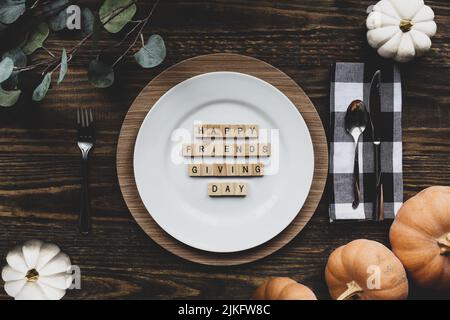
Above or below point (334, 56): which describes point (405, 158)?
below

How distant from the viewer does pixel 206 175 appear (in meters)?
1.00

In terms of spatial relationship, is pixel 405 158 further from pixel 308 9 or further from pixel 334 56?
pixel 308 9

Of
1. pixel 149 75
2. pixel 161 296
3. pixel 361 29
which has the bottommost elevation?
pixel 161 296

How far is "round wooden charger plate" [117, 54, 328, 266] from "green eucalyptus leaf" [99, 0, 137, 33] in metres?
0.11

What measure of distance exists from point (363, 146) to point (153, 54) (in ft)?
1.39

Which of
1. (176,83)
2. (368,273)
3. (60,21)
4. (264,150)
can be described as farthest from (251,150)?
(60,21)

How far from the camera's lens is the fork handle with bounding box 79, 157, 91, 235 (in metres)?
0.99

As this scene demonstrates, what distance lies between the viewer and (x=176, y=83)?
99 cm

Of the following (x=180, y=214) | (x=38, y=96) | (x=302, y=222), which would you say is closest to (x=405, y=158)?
(x=302, y=222)

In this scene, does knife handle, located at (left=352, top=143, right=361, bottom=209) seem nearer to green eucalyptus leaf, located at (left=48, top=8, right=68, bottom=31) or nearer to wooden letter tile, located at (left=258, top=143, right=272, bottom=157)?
wooden letter tile, located at (left=258, top=143, right=272, bottom=157)

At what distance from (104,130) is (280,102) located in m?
0.33

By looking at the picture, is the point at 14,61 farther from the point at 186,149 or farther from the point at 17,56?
the point at 186,149

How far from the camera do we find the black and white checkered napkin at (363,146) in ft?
3.30

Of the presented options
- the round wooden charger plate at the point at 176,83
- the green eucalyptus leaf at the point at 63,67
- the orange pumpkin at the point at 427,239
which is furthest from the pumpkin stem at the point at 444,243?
the green eucalyptus leaf at the point at 63,67
